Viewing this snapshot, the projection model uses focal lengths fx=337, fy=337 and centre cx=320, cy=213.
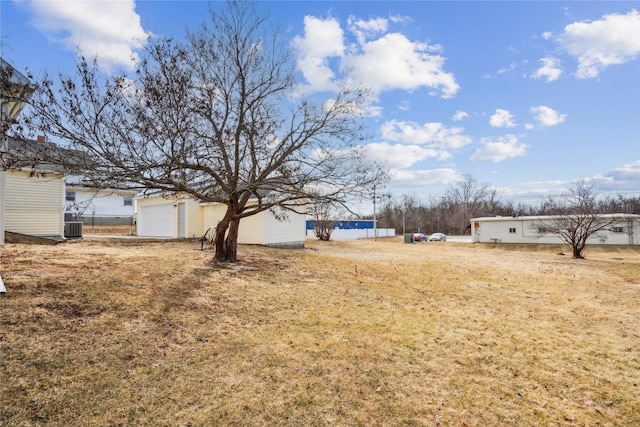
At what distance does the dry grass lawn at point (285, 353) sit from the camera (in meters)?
3.23

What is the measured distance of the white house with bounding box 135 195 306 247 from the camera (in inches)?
688

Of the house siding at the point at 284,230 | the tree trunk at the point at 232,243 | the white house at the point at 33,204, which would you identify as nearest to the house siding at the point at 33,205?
the white house at the point at 33,204

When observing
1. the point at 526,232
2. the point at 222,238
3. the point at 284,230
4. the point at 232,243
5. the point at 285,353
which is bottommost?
the point at 285,353

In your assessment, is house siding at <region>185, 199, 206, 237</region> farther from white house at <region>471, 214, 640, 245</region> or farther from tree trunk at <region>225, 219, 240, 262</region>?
white house at <region>471, 214, 640, 245</region>

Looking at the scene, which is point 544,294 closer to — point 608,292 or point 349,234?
point 608,292

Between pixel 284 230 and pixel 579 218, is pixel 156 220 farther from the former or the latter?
pixel 579 218

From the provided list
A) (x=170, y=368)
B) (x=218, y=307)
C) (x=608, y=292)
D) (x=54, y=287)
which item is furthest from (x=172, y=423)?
(x=608, y=292)

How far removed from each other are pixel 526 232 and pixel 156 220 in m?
31.3

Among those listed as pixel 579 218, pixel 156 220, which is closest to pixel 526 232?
pixel 579 218

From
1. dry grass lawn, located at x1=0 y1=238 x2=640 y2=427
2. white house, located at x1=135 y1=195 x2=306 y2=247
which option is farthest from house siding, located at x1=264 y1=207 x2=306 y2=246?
dry grass lawn, located at x1=0 y1=238 x2=640 y2=427

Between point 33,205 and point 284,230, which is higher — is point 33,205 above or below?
above

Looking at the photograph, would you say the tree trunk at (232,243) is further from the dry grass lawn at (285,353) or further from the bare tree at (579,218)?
the bare tree at (579,218)

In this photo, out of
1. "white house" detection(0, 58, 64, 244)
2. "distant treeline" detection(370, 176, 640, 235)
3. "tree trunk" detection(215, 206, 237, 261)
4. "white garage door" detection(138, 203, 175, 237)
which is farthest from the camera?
"distant treeline" detection(370, 176, 640, 235)

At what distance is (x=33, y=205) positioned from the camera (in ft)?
43.5
